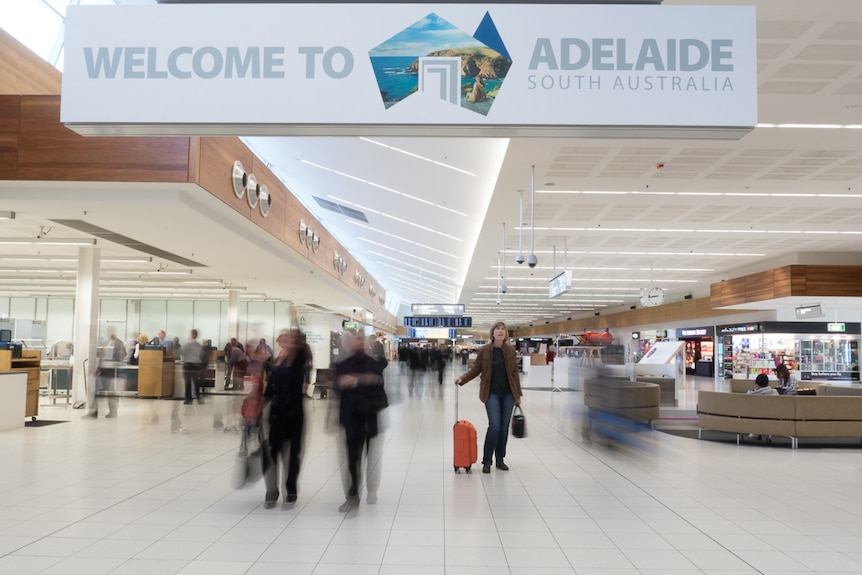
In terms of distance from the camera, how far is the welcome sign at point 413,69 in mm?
3170

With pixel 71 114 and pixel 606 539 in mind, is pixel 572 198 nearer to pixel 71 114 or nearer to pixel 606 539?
pixel 606 539

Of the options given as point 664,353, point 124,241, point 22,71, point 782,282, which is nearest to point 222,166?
point 22,71

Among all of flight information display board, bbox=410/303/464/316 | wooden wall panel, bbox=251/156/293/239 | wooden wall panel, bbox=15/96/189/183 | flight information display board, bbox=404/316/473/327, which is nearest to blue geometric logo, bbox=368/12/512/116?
wooden wall panel, bbox=15/96/189/183

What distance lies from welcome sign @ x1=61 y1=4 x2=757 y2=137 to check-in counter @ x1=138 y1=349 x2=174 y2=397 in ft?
47.9

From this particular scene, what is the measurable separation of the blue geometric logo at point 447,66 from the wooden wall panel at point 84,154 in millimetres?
5647

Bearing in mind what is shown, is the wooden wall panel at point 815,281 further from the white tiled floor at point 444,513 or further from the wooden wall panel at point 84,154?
the wooden wall panel at point 84,154

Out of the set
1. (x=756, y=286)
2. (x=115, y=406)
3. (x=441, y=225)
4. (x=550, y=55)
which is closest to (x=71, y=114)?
(x=550, y=55)

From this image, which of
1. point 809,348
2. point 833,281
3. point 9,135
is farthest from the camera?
point 809,348

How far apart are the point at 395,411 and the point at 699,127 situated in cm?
1206

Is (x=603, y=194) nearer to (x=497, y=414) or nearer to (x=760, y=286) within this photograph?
(x=497, y=414)

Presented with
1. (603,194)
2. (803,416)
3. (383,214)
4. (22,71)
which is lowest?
(803,416)

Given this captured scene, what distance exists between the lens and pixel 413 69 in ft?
10.5

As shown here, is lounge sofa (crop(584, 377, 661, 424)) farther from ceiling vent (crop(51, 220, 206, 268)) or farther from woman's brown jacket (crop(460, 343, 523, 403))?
Answer: ceiling vent (crop(51, 220, 206, 268))

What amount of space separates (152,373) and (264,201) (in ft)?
24.7
